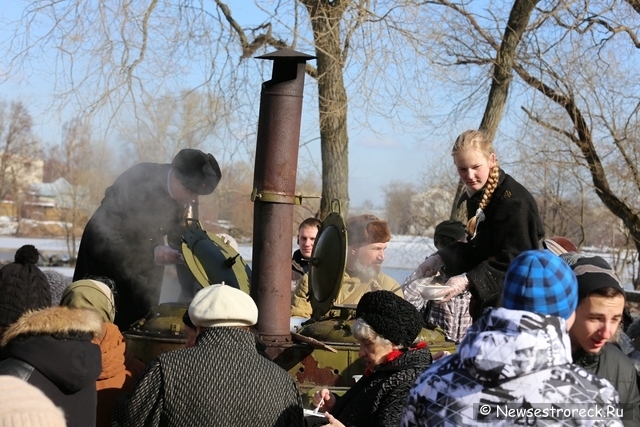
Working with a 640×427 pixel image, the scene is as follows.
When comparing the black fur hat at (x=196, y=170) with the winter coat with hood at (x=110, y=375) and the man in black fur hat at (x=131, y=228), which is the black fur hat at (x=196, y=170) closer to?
the man in black fur hat at (x=131, y=228)

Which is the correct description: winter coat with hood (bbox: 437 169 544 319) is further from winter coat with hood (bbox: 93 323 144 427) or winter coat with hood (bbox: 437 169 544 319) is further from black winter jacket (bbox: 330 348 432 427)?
winter coat with hood (bbox: 93 323 144 427)

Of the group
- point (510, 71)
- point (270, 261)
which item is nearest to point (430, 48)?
point (510, 71)

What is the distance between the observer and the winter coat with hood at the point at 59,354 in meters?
2.93

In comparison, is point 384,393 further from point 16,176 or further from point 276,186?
point 16,176

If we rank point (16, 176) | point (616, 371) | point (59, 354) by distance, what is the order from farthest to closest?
point (16, 176)
point (59, 354)
point (616, 371)

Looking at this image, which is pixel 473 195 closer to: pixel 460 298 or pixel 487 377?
pixel 460 298

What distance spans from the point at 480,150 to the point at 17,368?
7.11ft

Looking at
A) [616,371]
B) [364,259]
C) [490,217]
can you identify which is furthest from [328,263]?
[616,371]

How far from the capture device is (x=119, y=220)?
5422 mm

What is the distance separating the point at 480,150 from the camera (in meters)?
3.66

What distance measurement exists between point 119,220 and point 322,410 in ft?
8.07

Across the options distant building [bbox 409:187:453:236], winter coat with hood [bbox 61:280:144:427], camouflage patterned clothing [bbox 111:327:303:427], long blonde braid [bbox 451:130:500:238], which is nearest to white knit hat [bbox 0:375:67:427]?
camouflage patterned clothing [bbox 111:327:303:427]

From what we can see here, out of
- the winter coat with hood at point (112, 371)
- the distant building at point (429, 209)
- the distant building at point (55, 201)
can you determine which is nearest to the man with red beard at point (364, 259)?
the winter coat with hood at point (112, 371)

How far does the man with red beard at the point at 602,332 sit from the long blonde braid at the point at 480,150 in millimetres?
896
